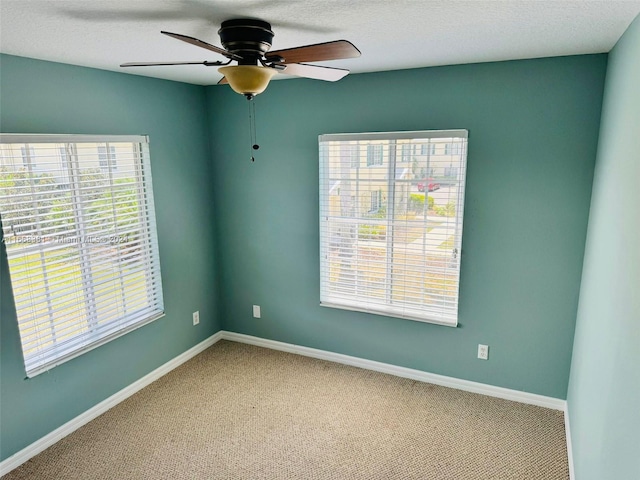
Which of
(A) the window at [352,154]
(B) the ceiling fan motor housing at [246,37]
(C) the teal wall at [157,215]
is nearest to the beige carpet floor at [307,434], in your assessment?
(C) the teal wall at [157,215]

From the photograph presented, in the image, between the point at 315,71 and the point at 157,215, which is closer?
the point at 315,71

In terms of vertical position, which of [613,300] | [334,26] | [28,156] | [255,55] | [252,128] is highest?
[334,26]

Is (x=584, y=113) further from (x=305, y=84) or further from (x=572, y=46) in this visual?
(x=305, y=84)

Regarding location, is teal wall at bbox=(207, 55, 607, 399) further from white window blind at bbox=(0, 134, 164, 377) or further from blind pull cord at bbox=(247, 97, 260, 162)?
white window blind at bbox=(0, 134, 164, 377)

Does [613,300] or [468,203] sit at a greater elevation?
[468,203]

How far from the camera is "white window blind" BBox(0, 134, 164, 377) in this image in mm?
2514

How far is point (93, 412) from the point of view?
3.03 m

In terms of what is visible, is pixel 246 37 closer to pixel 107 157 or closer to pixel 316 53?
pixel 316 53

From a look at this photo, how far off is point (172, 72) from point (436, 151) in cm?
191

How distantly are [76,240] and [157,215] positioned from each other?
26.4 inches

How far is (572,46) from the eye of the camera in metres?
2.36

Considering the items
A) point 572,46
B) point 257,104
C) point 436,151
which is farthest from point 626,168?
point 257,104

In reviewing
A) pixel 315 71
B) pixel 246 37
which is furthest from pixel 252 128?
pixel 246 37

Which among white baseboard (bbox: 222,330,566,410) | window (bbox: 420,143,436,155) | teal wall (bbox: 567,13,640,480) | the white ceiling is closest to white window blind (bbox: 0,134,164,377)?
the white ceiling
